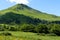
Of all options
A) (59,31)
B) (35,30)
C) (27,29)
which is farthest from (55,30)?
(27,29)

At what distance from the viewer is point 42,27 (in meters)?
170

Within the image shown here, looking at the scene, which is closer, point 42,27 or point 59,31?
point 59,31

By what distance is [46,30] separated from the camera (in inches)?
6614

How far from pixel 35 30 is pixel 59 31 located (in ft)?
66.3

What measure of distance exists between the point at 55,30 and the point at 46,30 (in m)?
7.99

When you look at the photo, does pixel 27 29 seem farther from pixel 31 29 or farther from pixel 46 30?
pixel 46 30

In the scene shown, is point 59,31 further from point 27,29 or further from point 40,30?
point 27,29

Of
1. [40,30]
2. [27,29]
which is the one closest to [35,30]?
[40,30]

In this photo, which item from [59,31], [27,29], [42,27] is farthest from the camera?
[27,29]

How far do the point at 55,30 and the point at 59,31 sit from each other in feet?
16.7

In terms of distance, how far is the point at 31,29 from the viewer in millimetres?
176625

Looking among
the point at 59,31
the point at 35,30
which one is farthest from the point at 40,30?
the point at 59,31

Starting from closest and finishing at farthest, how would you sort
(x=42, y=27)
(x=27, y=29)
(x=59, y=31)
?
1. (x=59, y=31)
2. (x=42, y=27)
3. (x=27, y=29)

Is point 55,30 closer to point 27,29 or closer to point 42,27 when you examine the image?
point 42,27
